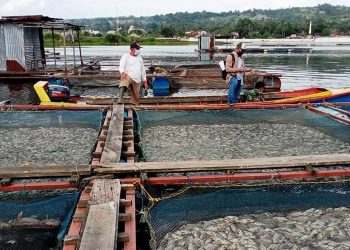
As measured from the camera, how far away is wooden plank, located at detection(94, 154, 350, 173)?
20.7ft

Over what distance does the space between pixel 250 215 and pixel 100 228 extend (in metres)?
2.44

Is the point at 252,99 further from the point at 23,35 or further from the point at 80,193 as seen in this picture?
the point at 23,35

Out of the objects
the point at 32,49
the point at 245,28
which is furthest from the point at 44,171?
the point at 245,28

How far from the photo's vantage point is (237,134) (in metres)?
10.6

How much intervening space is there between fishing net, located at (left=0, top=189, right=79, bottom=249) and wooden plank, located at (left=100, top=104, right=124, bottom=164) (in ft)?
3.74

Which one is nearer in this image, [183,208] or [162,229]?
[162,229]

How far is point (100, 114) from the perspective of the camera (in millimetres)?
11461

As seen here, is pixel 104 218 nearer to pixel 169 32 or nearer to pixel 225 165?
pixel 225 165

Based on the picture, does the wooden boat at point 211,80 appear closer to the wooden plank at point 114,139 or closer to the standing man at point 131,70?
the standing man at point 131,70

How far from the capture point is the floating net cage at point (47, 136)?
8.68 m

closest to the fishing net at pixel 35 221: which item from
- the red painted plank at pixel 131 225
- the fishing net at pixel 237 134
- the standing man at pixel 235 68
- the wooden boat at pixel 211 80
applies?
the red painted plank at pixel 131 225

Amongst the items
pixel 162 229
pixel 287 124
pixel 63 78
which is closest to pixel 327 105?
pixel 287 124

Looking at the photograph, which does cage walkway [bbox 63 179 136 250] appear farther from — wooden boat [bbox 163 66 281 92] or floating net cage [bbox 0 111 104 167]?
wooden boat [bbox 163 66 281 92]

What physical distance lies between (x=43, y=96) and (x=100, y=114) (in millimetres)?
5644
